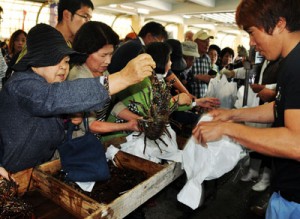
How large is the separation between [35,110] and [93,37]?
31.9 inches

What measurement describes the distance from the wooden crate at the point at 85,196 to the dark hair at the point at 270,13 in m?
1.02

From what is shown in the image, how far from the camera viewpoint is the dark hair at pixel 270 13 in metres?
1.18

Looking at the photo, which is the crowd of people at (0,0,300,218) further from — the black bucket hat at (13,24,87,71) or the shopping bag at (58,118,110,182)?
the shopping bag at (58,118,110,182)

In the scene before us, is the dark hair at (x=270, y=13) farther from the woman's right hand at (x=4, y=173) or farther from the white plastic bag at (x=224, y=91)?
the white plastic bag at (x=224, y=91)

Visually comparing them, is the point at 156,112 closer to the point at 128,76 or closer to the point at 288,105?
the point at 128,76

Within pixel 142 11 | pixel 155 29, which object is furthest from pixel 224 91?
pixel 142 11

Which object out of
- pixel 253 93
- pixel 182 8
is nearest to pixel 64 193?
pixel 253 93

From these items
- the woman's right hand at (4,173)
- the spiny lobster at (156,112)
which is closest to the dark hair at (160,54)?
the spiny lobster at (156,112)

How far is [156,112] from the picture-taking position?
195 centimetres

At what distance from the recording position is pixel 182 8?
1119cm

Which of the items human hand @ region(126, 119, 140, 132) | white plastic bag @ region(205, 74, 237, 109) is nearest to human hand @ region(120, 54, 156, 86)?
human hand @ region(126, 119, 140, 132)

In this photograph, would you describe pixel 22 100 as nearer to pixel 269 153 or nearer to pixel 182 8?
pixel 269 153

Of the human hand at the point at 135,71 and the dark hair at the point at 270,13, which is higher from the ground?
the dark hair at the point at 270,13

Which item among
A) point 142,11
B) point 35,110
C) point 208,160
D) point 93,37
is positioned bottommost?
point 208,160
